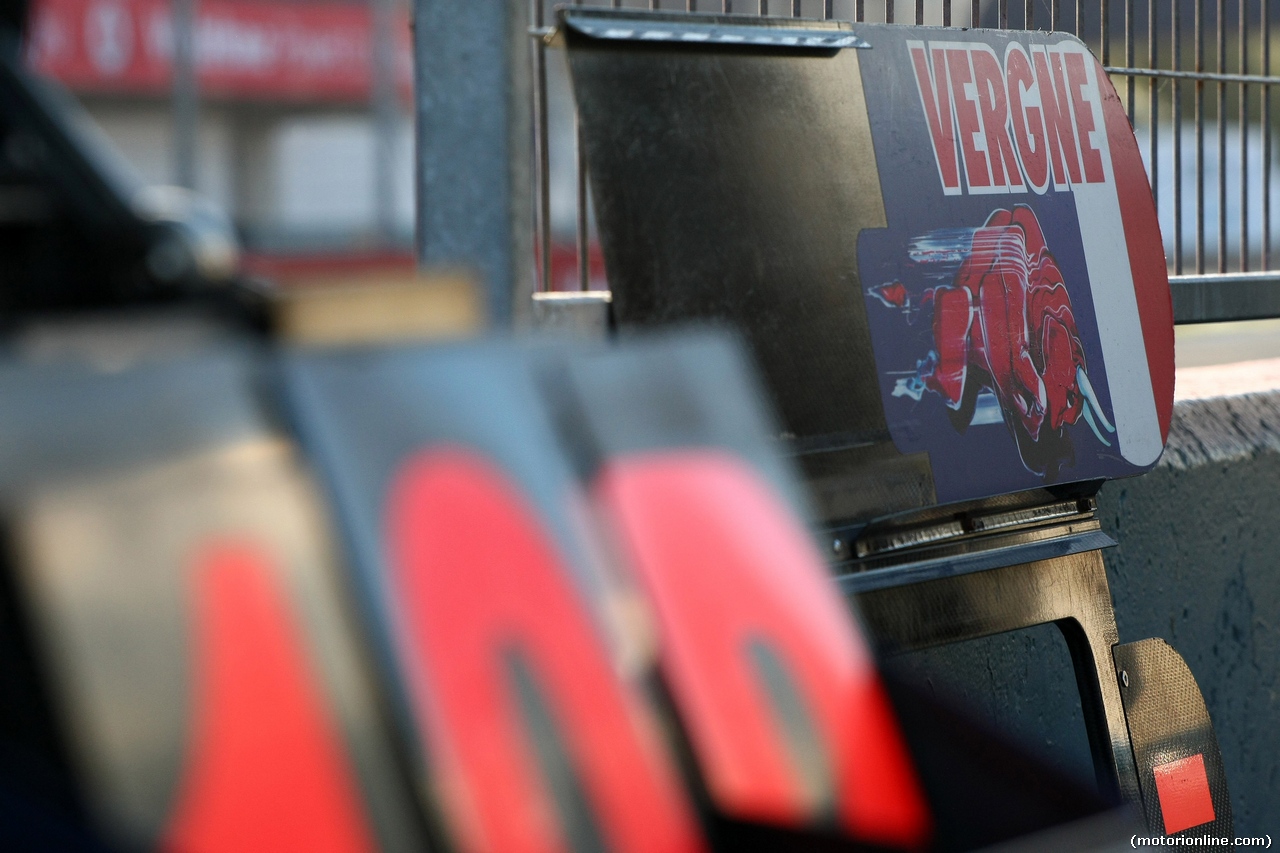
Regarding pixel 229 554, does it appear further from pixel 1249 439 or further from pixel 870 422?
pixel 1249 439

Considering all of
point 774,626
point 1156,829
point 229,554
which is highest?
point 229,554

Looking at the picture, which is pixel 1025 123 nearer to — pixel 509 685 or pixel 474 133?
pixel 474 133

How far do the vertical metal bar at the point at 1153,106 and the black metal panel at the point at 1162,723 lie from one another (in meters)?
1.41

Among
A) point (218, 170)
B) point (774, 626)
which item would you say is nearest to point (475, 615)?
point (774, 626)

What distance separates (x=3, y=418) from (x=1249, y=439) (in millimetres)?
2657

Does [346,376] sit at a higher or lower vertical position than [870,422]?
higher

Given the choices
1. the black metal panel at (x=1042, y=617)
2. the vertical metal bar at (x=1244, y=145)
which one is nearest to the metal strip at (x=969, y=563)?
the black metal panel at (x=1042, y=617)

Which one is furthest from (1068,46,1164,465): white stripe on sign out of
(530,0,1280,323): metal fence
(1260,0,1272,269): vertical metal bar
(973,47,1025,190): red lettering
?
(1260,0,1272,269): vertical metal bar

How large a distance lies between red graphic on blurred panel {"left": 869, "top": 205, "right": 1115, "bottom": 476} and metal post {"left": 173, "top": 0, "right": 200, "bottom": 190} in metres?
4.44

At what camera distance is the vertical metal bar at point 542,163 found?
2.30 meters

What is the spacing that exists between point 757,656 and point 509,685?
0.66 ft

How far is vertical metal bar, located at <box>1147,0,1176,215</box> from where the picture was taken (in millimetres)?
3189

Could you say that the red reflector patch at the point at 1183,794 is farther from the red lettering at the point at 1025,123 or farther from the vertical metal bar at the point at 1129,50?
the vertical metal bar at the point at 1129,50

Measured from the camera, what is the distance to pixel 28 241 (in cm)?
88
